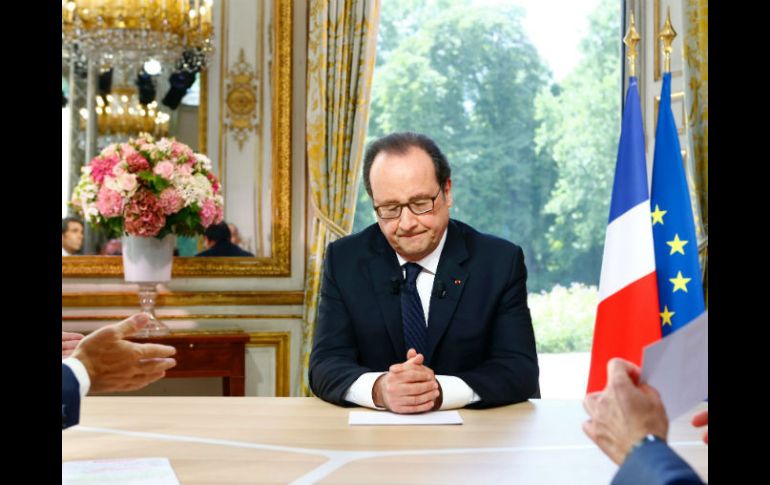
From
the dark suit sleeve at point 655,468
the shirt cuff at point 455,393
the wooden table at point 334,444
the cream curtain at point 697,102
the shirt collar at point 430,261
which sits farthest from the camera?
the cream curtain at point 697,102

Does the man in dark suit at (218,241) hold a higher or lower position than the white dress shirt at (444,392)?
higher

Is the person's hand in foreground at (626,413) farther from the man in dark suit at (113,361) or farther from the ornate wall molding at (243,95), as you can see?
the ornate wall molding at (243,95)

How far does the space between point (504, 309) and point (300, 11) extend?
2839 mm

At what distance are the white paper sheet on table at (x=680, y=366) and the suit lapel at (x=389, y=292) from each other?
1693mm

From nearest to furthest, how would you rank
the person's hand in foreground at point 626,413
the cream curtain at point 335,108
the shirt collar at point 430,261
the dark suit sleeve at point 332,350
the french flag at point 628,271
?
the person's hand in foreground at point 626,413 → the dark suit sleeve at point 332,350 → the shirt collar at point 430,261 → the french flag at point 628,271 → the cream curtain at point 335,108

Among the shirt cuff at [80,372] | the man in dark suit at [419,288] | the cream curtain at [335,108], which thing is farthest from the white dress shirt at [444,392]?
the cream curtain at [335,108]

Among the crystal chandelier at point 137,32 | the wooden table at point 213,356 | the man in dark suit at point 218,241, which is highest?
the crystal chandelier at point 137,32

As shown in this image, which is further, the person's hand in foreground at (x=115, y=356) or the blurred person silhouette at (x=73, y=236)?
the blurred person silhouette at (x=73, y=236)

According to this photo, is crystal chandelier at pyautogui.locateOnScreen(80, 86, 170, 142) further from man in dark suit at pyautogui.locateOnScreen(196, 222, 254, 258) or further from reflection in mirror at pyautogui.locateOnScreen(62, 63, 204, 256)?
man in dark suit at pyautogui.locateOnScreen(196, 222, 254, 258)

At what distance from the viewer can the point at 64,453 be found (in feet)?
6.06

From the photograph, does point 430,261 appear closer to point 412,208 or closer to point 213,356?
point 412,208

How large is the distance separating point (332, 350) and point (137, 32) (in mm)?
2636

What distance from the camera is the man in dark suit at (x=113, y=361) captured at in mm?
1537
